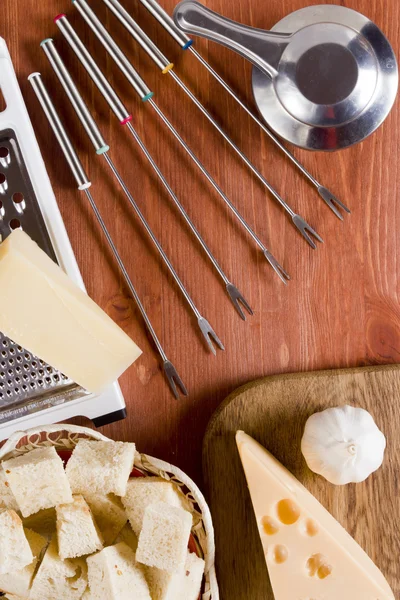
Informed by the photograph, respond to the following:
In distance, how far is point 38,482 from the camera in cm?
86

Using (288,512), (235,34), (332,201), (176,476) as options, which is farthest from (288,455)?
(235,34)

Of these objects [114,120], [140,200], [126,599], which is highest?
[114,120]

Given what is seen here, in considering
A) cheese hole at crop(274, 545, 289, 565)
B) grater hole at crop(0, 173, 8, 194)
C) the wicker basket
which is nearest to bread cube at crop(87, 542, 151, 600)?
the wicker basket

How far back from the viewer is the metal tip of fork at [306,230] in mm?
1060

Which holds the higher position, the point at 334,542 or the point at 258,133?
the point at 258,133

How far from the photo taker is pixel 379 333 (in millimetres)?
1065

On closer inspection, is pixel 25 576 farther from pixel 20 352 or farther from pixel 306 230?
pixel 306 230

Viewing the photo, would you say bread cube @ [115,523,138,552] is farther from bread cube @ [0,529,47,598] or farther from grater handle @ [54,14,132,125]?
grater handle @ [54,14,132,125]

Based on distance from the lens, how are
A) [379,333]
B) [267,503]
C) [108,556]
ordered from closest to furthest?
[108,556]
[267,503]
[379,333]

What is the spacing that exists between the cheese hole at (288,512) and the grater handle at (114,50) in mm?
696

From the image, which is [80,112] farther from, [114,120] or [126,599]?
[126,599]

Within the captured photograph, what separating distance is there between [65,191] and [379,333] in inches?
23.9

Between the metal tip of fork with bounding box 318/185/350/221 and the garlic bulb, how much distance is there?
339mm

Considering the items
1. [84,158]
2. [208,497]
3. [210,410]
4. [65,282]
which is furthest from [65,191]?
[208,497]
